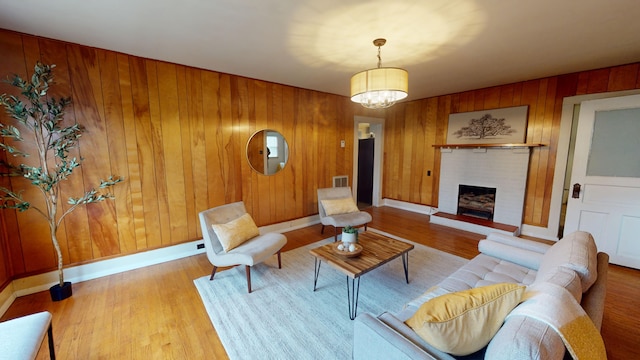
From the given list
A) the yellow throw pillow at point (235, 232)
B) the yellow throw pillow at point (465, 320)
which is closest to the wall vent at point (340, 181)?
the yellow throw pillow at point (235, 232)

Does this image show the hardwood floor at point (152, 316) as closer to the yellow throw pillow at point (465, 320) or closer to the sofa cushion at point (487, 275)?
the sofa cushion at point (487, 275)

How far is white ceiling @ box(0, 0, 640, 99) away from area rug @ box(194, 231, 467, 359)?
8.10 ft

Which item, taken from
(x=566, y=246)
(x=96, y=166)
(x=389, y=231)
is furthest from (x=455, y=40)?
(x=96, y=166)

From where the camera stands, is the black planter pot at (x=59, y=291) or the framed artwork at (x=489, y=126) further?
the framed artwork at (x=489, y=126)

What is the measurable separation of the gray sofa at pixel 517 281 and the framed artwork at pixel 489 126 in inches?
100

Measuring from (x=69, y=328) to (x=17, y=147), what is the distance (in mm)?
1773

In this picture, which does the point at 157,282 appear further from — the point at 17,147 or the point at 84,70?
the point at 84,70

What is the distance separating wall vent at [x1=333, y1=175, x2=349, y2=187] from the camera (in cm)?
495

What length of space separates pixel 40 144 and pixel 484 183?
5934 mm

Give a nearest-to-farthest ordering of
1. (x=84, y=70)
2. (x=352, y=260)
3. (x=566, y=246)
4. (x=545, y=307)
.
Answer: (x=545, y=307), (x=566, y=246), (x=352, y=260), (x=84, y=70)

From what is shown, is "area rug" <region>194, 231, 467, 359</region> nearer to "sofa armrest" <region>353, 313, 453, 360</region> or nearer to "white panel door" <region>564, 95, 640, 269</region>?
"sofa armrest" <region>353, 313, 453, 360</region>

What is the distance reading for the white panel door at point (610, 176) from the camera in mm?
2928

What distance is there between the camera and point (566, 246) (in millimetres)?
1655

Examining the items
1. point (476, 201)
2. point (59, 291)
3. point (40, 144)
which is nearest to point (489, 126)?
point (476, 201)
